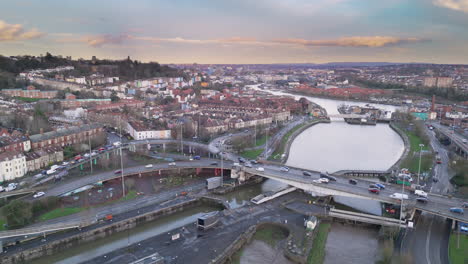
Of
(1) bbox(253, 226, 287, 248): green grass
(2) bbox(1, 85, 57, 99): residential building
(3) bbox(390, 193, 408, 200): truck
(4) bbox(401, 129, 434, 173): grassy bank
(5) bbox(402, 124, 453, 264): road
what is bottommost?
(1) bbox(253, 226, 287, 248): green grass

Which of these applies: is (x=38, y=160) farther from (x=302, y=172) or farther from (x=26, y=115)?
(x=302, y=172)

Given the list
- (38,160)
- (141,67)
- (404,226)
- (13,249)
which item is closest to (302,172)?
(404,226)

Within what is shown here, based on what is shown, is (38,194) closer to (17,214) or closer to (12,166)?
(17,214)

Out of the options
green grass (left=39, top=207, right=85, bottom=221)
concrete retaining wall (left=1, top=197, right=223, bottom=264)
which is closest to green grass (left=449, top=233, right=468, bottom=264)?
concrete retaining wall (left=1, top=197, right=223, bottom=264)

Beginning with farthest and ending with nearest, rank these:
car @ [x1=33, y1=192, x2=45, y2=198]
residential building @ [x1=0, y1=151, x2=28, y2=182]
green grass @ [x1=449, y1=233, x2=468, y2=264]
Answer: residential building @ [x1=0, y1=151, x2=28, y2=182] < car @ [x1=33, y1=192, x2=45, y2=198] < green grass @ [x1=449, y1=233, x2=468, y2=264]

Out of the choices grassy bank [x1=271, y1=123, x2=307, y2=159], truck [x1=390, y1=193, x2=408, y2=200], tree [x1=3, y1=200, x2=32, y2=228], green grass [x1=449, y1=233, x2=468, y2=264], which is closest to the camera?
green grass [x1=449, y1=233, x2=468, y2=264]

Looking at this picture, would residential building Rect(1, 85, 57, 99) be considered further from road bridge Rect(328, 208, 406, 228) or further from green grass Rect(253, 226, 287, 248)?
road bridge Rect(328, 208, 406, 228)
